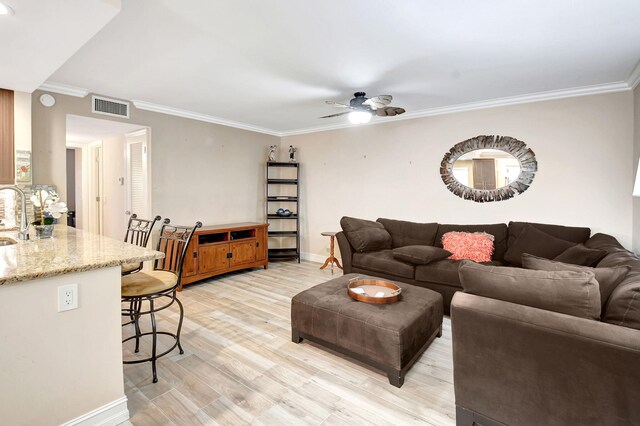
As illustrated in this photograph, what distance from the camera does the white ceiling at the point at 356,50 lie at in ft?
6.52

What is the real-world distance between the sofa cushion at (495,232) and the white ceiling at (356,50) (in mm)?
1646

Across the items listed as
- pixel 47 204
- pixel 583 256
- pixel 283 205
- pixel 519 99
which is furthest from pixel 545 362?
pixel 283 205

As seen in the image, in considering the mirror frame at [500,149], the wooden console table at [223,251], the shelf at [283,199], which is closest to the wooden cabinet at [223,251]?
the wooden console table at [223,251]

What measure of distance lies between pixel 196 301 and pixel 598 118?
16.8 feet

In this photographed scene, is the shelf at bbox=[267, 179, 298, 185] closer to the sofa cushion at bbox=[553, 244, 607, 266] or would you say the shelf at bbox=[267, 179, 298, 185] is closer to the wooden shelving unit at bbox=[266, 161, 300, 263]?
the wooden shelving unit at bbox=[266, 161, 300, 263]

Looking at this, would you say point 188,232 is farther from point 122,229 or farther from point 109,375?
point 122,229

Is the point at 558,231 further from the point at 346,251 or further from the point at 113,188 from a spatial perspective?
the point at 113,188

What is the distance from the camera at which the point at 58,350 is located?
4.86 ft

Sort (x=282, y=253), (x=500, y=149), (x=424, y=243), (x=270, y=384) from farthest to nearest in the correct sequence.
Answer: (x=282, y=253) < (x=424, y=243) < (x=500, y=149) < (x=270, y=384)

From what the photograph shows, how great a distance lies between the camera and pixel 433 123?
4.37 meters

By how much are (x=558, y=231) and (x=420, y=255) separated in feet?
5.29

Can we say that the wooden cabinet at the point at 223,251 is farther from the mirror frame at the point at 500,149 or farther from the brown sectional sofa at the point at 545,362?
the brown sectional sofa at the point at 545,362

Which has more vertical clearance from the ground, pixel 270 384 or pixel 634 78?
pixel 634 78

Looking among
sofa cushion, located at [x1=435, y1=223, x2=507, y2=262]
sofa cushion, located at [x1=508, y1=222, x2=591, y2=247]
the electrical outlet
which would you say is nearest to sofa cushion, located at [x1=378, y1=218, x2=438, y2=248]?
sofa cushion, located at [x1=435, y1=223, x2=507, y2=262]
